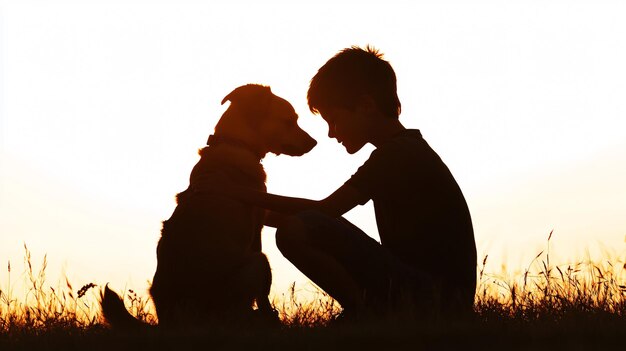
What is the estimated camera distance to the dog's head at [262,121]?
20.8ft

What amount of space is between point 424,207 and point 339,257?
54 centimetres

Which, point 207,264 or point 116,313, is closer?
point 116,313

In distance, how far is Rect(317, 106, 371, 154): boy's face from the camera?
16.1ft

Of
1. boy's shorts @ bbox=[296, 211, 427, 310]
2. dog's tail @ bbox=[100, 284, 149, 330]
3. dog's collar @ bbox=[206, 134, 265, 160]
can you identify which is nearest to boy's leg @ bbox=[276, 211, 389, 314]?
boy's shorts @ bbox=[296, 211, 427, 310]

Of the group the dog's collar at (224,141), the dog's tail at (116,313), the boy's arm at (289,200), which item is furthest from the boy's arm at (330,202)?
the dog's collar at (224,141)

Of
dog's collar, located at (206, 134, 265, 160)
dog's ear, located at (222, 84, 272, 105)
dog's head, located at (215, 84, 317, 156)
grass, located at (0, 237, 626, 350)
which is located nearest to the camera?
grass, located at (0, 237, 626, 350)

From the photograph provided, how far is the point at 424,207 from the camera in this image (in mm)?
4664

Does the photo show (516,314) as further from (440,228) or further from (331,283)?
(331,283)

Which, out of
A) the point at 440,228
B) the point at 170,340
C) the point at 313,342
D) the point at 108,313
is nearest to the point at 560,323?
the point at 440,228

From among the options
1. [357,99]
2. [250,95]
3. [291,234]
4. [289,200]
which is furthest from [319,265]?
[250,95]

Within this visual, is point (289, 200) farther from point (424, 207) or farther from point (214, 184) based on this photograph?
point (424, 207)

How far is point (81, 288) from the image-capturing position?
5180 millimetres

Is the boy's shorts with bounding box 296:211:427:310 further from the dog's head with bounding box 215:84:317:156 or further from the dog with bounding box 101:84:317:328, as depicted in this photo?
the dog's head with bounding box 215:84:317:156

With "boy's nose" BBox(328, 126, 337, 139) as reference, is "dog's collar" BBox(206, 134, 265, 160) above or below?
above
